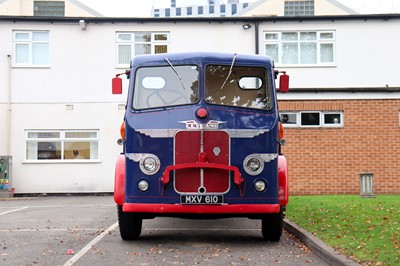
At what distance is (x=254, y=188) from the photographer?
8.95 metres

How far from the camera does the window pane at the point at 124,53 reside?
23375 millimetres

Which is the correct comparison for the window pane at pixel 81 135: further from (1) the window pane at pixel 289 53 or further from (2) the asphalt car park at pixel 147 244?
(2) the asphalt car park at pixel 147 244

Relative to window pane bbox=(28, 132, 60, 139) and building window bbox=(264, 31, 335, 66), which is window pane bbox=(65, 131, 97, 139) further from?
building window bbox=(264, 31, 335, 66)

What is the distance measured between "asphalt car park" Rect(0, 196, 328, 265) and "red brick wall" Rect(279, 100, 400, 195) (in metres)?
8.05

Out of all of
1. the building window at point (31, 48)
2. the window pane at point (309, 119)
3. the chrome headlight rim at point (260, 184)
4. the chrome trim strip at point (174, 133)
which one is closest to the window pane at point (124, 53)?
the building window at point (31, 48)

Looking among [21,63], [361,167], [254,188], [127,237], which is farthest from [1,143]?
[254,188]

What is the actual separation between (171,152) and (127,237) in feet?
5.58

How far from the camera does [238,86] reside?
9.44m

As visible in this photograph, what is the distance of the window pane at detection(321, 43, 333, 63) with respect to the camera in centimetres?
2344

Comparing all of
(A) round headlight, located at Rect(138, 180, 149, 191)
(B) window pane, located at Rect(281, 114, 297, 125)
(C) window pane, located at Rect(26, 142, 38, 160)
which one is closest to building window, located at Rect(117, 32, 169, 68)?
(C) window pane, located at Rect(26, 142, 38, 160)

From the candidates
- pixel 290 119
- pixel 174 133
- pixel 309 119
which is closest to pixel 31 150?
pixel 290 119

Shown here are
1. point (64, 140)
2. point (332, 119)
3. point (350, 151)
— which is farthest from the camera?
point (64, 140)

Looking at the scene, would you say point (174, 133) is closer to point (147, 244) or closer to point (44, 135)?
point (147, 244)

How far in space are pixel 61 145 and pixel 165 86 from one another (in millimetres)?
14390
